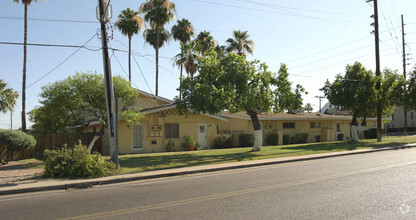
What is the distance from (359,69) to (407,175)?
1945cm

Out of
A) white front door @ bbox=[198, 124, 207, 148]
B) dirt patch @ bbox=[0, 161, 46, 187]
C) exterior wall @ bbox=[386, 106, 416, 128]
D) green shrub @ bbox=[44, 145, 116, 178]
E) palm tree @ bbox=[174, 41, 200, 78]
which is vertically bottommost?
dirt patch @ bbox=[0, 161, 46, 187]

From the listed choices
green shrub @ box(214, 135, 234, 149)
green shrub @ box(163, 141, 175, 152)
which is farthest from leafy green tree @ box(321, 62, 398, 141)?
green shrub @ box(163, 141, 175, 152)

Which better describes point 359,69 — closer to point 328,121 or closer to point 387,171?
point 328,121

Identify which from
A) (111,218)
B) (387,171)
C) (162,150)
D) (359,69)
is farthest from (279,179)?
(359,69)

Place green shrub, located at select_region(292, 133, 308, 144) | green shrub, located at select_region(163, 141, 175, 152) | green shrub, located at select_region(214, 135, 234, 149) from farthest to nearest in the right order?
1. green shrub, located at select_region(292, 133, 308, 144)
2. green shrub, located at select_region(214, 135, 234, 149)
3. green shrub, located at select_region(163, 141, 175, 152)

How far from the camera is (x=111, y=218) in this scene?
621cm

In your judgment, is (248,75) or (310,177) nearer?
(310,177)

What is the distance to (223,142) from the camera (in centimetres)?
2562

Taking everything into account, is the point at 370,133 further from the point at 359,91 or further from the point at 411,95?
the point at 359,91

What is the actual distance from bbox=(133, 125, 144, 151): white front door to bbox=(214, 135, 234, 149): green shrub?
6090mm

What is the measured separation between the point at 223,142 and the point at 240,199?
18.2 metres

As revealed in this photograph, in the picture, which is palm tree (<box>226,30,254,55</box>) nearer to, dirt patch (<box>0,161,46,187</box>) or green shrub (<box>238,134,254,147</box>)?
green shrub (<box>238,134,254,147</box>)

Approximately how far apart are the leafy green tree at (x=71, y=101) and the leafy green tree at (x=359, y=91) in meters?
18.4

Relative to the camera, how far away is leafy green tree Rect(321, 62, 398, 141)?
87.0 ft
